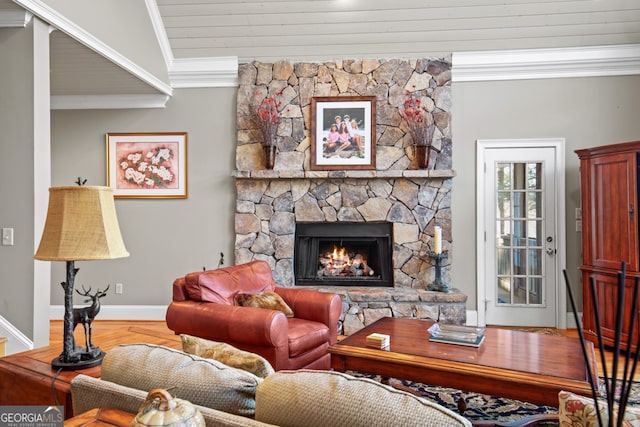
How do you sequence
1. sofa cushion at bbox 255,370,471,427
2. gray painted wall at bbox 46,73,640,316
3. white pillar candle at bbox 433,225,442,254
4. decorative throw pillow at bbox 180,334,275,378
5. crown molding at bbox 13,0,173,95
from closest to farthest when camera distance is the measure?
1. sofa cushion at bbox 255,370,471,427
2. decorative throw pillow at bbox 180,334,275,378
3. crown molding at bbox 13,0,173,95
4. white pillar candle at bbox 433,225,442,254
5. gray painted wall at bbox 46,73,640,316

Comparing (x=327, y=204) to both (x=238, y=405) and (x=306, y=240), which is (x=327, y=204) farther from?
(x=238, y=405)

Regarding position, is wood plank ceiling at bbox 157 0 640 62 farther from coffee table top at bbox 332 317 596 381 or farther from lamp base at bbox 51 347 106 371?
lamp base at bbox 51 347 106 371

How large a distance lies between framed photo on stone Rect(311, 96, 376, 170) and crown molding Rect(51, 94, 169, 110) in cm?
181

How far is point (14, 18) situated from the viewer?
2.94 m

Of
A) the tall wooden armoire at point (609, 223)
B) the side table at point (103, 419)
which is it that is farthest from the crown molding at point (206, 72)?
the side table at point (103, 419)

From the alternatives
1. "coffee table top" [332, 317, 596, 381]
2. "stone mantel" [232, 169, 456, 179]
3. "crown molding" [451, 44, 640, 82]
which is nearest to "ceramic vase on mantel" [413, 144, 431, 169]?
"stone mantel" [232, 169, 456, 179]

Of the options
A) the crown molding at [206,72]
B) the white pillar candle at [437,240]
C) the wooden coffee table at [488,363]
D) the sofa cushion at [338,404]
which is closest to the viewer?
the sofa cushion at [338,404]

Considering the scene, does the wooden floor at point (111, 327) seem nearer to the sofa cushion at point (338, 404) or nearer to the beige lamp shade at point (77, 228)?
the beige lamp shade at point (77, 228)

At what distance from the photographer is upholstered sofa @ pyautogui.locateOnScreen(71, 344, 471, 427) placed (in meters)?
0.92

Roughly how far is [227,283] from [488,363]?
72.2 inches

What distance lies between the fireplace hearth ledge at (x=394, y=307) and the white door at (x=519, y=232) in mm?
660

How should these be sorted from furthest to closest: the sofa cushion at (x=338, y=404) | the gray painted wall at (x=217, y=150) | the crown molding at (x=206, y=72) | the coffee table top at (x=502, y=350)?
the crown molding at (x=206, y=72)
the gray painted wall at (x=217, y=150)
the coffee table top at (x=502, y=350)
the sofa cushion at (x=338, y=404)

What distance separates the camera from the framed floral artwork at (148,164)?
16.5 feet

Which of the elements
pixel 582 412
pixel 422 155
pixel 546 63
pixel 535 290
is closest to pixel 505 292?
pixel 535 290
